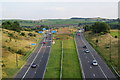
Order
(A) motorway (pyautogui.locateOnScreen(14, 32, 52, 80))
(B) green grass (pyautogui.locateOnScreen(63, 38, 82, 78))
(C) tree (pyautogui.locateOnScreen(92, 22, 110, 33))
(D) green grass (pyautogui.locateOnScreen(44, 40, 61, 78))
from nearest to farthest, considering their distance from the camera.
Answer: (A) motorway (pyautogui.locateOnScreen(14, 32, 52, 80)), (D) green grass (pyautogui.locateOnScreen(44, 40, 61, 78)), (B) green grass (pyautogui.locateOnScreen(63, 38, 82, 78)), (C) tree (pyautogui.locateOnScreen(92, 22, 110, 33))

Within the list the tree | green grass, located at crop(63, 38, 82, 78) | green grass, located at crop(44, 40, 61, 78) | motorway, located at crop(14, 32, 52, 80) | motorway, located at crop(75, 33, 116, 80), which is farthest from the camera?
the tree

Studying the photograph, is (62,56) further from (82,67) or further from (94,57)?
(82,67)

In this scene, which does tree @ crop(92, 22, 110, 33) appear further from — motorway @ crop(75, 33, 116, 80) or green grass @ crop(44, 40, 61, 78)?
green grass @ crop(44, 40, 61, 78)

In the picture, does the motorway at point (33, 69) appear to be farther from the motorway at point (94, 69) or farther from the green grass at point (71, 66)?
the motorway at point (94, 69)

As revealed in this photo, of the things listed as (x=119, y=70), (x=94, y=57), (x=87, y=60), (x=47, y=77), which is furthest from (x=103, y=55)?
(x=47, y=77)

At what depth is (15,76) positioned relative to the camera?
1827 inches

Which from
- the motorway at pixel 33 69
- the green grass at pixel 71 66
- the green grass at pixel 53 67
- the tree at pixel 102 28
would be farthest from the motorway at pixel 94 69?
the tree at pixel 102 28

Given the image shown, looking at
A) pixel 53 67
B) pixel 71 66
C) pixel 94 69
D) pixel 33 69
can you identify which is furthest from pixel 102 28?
pixel 33 69

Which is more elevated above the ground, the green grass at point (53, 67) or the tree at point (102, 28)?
the tree at point (102, 28)

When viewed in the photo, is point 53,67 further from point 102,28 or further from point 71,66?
point 102,28

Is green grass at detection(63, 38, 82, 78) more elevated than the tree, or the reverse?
the tree

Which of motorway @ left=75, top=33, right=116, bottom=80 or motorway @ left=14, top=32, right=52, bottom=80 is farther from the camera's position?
motorway @ left=14, top=32, right=52, bottom=80

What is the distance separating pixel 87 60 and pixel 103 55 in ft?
25.2

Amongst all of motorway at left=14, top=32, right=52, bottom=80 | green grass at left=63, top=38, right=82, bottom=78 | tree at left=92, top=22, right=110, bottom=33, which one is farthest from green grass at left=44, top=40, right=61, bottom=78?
tree at left=92, top=22, right=110, bottom=33
